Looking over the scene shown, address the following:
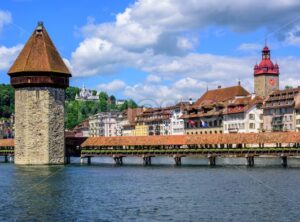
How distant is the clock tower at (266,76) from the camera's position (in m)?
106

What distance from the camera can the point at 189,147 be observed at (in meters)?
63.5

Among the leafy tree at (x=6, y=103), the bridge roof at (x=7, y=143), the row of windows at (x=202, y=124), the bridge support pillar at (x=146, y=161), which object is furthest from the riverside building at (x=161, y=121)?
the leafy tree at (x=6, y=103)

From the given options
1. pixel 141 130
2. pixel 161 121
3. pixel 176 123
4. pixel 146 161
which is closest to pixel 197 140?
pixel 146 161

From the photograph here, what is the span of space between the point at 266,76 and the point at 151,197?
3100 inches

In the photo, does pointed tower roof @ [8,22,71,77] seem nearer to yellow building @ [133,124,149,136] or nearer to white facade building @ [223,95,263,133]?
white facade building @ [223,95,263,133]

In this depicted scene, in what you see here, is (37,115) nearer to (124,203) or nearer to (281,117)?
(124,203)

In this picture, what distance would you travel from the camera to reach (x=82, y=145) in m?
66.3

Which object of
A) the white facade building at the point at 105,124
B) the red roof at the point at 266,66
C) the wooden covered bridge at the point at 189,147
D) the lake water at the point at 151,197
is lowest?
the lake water at the point at 151,197

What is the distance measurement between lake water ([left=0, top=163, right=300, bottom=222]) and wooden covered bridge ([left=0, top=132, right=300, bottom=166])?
1318cm

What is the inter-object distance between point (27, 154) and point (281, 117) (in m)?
40.3

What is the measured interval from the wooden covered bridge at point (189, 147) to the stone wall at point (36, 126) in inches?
359

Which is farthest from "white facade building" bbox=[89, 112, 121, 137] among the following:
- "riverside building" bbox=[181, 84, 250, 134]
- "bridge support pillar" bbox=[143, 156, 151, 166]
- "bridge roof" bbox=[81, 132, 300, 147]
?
"bridge support pillar" bbox=[143, 156, 151, 166]

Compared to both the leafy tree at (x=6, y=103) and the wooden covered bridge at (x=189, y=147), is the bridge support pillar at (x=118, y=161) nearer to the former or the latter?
the wooden covered bridge at (x=189, y=147)

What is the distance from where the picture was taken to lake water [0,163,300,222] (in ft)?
79.2
